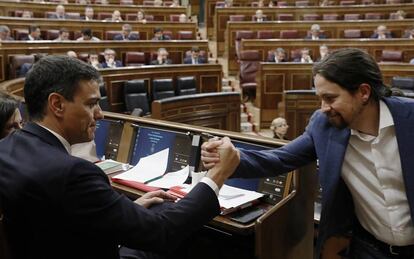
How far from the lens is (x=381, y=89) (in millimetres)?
1091

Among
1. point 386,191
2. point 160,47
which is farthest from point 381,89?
point 160,47

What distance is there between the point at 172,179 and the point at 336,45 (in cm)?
467

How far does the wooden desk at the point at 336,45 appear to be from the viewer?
18.4ft

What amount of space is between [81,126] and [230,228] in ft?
1.56

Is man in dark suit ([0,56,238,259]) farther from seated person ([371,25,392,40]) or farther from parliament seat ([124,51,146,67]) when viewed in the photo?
seated person ([371,25,392,40])

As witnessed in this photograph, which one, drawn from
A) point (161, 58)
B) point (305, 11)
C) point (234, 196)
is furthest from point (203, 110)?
point (305, 11)

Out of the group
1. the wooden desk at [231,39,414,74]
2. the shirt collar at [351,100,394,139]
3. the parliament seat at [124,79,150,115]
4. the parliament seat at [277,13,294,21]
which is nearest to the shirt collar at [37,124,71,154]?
the shirt collar at [351,100,394,139]

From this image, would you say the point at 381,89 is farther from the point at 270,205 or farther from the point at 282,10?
the point at 282,10

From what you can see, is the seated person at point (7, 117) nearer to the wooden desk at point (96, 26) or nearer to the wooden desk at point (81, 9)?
the wooden desk at point (96, 26)

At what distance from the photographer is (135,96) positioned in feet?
14.5

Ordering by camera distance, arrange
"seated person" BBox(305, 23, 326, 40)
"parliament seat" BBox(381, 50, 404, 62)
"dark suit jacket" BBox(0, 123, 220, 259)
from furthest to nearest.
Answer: "seated person" BBox(305, 23, 326, 40), "parliament seat" BBox(381, 50, 404, 62), "dark suit jacket" BBox(0, 123, 220, 259)

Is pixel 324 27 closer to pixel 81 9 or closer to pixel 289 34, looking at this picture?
pixel 289 34

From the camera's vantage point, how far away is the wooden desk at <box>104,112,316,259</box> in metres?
1.22

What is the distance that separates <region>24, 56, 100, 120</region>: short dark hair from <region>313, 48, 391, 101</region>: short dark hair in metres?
0.57
